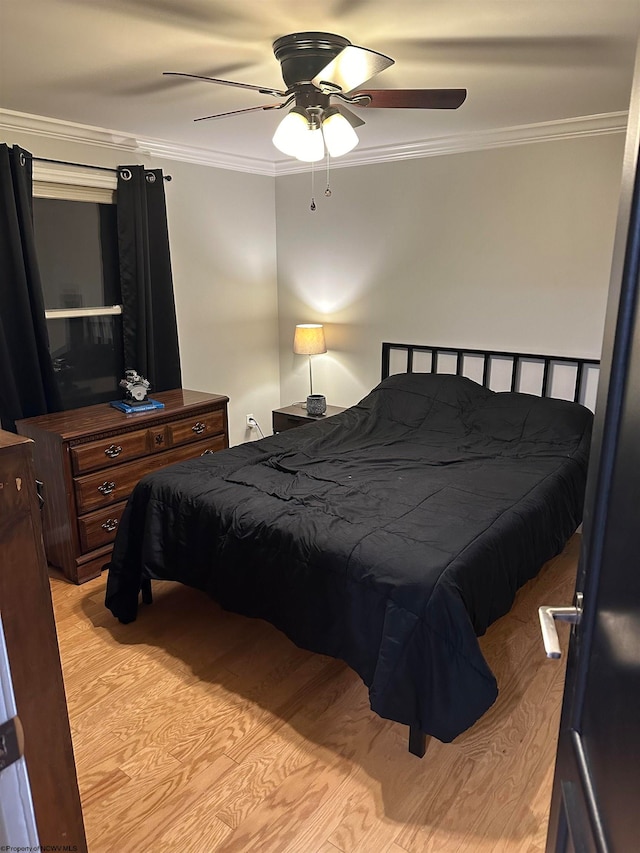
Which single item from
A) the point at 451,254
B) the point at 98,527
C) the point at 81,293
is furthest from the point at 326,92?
the point at 98,527

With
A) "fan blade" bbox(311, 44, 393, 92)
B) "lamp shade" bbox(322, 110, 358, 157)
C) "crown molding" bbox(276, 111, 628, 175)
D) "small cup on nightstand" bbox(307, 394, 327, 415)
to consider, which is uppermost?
"crown molding" bbox(276, 111, 628, 175)

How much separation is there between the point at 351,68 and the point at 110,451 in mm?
2132

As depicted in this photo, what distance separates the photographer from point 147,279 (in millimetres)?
3666

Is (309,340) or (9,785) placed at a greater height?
(309,340)

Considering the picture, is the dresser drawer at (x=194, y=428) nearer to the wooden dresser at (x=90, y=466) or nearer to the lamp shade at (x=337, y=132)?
the wooden dresser at (x=90, y=466)

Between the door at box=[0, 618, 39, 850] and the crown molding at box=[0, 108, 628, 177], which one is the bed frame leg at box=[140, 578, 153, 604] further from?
the crown molding at box=[0, 108, 628, 177]

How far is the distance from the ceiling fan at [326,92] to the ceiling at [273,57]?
0.07 m

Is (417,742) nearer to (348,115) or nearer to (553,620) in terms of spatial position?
(553,620)

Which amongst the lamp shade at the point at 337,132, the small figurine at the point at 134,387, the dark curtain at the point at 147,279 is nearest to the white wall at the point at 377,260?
the dark curtain at the point at 147,279

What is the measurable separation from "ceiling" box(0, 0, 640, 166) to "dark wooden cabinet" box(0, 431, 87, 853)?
63.0 inches

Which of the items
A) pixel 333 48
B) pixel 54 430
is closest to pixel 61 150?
pixel 54 430

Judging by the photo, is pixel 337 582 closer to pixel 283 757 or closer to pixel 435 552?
pixel 435 552

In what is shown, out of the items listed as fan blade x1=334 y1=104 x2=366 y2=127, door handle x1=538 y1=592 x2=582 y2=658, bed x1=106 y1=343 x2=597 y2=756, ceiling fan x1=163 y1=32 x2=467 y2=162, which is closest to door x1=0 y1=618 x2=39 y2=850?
door handle x1=538 y1=592 x2=582 y2=658

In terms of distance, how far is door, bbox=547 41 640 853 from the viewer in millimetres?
690
